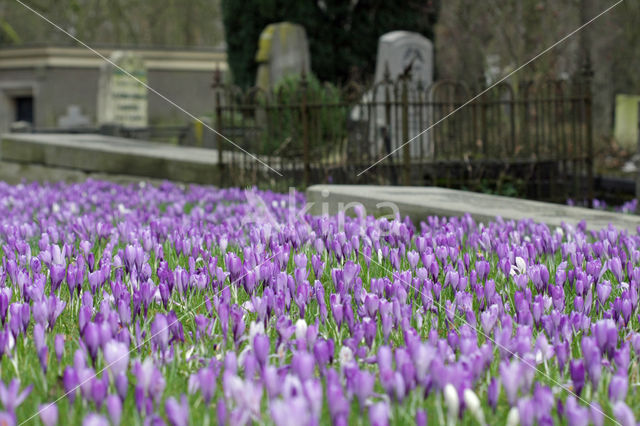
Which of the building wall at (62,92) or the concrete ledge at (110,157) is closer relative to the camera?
the concrete ledge at (110,157)

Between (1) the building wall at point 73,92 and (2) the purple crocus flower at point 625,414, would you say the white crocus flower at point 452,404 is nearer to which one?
(2) the purple crocus flower at point 625,414

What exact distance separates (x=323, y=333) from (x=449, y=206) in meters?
3.32

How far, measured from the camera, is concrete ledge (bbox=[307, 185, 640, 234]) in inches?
225

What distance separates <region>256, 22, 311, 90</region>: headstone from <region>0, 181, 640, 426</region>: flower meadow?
16.5 metres

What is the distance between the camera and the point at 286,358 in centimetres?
271

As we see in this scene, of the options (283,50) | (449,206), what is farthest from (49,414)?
(283,50)

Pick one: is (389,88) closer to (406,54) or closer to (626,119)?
(406,54)

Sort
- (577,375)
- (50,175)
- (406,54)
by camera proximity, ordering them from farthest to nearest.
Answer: (406,54) < (50,175) < (577,375)

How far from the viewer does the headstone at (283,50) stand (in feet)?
68.2

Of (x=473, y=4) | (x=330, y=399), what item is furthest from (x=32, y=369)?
(x=473, y=4)

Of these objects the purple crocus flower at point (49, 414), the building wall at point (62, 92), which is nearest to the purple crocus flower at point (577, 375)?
the purple crocus flower at point (49, 414)

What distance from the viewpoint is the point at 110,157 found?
41.7 ft

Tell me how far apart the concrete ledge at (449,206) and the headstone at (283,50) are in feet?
46.2

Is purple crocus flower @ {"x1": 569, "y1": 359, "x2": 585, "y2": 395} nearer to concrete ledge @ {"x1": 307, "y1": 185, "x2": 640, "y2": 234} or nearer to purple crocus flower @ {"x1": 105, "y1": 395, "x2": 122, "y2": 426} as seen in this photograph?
purple crocus flower @ {"x1": 105, "y1": 395, "x2": 122, "y2": 426}
